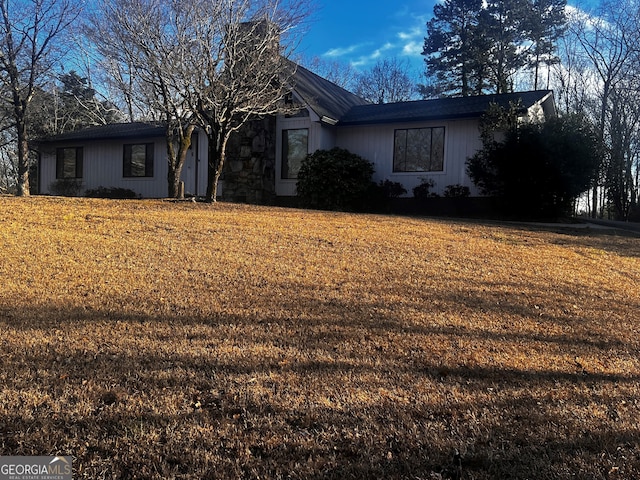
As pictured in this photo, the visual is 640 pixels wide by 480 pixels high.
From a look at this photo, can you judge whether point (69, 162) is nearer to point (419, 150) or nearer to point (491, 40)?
point (419, 150)

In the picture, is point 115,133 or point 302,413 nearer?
point 302,413

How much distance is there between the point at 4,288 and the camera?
4449 mm

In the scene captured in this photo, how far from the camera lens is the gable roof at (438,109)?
14.4 m

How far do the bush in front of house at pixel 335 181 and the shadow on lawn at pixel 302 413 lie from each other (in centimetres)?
1052

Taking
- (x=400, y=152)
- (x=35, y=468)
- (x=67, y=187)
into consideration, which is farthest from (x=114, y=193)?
(x=35, y=468)

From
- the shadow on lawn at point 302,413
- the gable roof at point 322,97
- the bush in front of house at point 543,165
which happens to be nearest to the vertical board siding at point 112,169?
the gable roof at point 322,97

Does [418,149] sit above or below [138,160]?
above

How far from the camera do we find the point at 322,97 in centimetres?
1677

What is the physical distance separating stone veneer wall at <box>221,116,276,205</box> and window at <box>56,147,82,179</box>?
798 cm

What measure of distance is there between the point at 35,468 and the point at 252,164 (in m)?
14.2

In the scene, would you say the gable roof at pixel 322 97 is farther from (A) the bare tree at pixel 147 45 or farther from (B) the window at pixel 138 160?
(B) the window at pixel 138 160

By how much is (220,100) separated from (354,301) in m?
8.18

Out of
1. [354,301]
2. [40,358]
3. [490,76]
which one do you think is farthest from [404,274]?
[490,76]

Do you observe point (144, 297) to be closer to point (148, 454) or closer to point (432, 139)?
point (148, 454)
